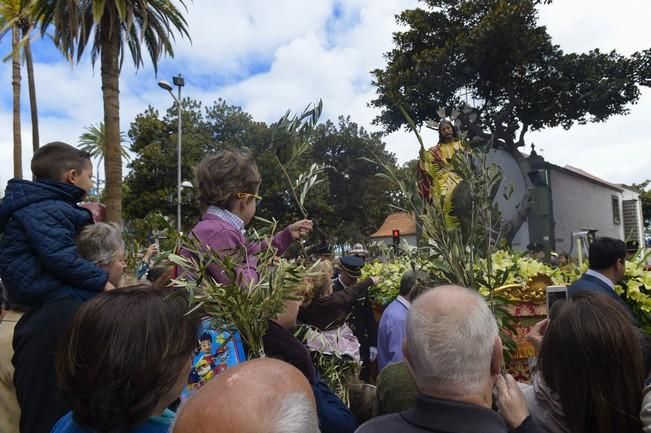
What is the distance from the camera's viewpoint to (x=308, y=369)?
1.98 meters

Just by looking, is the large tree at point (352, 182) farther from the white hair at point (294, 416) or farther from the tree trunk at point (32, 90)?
the white hair at point (294, 416)

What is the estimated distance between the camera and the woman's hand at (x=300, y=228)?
2.23 metres

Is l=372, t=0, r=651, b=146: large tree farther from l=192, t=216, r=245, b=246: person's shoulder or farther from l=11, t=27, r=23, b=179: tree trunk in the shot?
l=192, t=216, r=245, b=246: person's shoulder

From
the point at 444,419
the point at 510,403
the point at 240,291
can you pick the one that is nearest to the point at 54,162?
the point at 240,291

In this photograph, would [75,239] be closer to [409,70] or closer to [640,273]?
[640,273]

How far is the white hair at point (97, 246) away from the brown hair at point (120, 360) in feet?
3.56

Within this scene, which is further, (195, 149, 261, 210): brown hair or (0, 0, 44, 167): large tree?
(0, 0, 44, 167): large tree

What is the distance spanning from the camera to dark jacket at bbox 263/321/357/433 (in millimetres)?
1878

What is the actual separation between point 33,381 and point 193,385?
0.66 metres

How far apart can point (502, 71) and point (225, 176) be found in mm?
23393

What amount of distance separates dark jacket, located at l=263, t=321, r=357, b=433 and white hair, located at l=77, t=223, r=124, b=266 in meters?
1.08

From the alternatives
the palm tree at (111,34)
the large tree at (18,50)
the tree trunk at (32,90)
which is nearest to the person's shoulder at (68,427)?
the palm tree at (111,34)

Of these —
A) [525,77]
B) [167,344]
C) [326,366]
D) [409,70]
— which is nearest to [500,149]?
[525,77]

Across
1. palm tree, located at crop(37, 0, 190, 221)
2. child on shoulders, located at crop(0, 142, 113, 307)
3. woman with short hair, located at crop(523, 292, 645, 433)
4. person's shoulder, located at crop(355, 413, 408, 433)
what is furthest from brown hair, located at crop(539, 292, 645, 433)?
palm tree, located at crop(37, 0, 190, 221)
